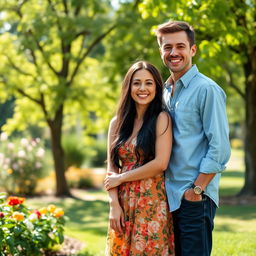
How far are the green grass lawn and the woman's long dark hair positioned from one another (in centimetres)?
244

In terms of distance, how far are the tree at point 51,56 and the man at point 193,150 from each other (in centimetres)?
902

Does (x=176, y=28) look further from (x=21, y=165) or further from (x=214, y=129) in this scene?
(x=21, y=165)

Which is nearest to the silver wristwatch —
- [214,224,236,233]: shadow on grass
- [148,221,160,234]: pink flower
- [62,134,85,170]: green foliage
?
[148,221,160,234]: pink flower

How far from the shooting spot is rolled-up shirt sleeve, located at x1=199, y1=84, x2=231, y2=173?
306 centimetres

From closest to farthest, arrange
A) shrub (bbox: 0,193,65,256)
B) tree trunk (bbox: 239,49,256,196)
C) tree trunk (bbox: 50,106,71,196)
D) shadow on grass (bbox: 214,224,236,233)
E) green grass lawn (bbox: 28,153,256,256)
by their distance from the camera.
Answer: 1. shrub (bbox: 0,193,65,256)
2. green grass lawn (bbox: 28,153,256,256)
3. shadow on grass (bbox: 214,224,236,233)
4. tree trunk (bbox: 239,49,256,196)
5. tree trunk (bbox: 50,106,71,196)

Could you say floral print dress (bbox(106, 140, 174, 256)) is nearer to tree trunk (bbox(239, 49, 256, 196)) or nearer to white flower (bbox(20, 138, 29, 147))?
tree trunk (bbox(239, 49, 256, 196))

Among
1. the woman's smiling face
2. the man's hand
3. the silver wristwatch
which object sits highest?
the woman's smiling face

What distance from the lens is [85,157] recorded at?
778 inches

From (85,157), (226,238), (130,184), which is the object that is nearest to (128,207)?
(130,184)

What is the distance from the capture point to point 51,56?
44.0 feet

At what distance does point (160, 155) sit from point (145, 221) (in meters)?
0.50

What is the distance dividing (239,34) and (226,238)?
11.3 feet

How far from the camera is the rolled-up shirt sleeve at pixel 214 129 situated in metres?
3.06

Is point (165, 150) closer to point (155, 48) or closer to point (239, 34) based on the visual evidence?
point (239, 34)
